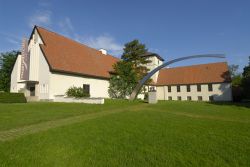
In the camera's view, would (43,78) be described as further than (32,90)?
No

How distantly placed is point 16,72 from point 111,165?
1207 inches

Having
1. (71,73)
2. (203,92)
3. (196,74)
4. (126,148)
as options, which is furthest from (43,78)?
(196,74)

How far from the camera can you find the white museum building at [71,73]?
24344mm

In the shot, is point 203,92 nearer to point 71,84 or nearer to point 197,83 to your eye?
point 197,83

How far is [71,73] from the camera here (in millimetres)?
25688

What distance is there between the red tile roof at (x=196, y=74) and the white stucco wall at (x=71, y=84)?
19.6 metres

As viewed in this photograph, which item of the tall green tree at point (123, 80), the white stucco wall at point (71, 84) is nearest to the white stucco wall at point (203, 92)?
the tall green tree at point (123, 80)

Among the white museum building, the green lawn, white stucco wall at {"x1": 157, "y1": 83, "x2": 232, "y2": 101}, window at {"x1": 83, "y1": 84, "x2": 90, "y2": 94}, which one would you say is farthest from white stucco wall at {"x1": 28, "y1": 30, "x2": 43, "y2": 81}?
white stucco wall at {"x1": 157, "y1": 83, "x2": 232, "y2": 101}

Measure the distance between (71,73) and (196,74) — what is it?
28.9 m

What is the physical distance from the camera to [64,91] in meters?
25.0

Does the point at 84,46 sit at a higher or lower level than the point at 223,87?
higher

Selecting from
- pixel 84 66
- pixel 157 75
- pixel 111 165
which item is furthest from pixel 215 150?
pixel 157 75

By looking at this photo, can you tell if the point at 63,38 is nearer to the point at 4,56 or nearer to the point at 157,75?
the point at 4,56

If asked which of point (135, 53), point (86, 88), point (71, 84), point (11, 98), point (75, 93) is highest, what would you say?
point (135, 53)
